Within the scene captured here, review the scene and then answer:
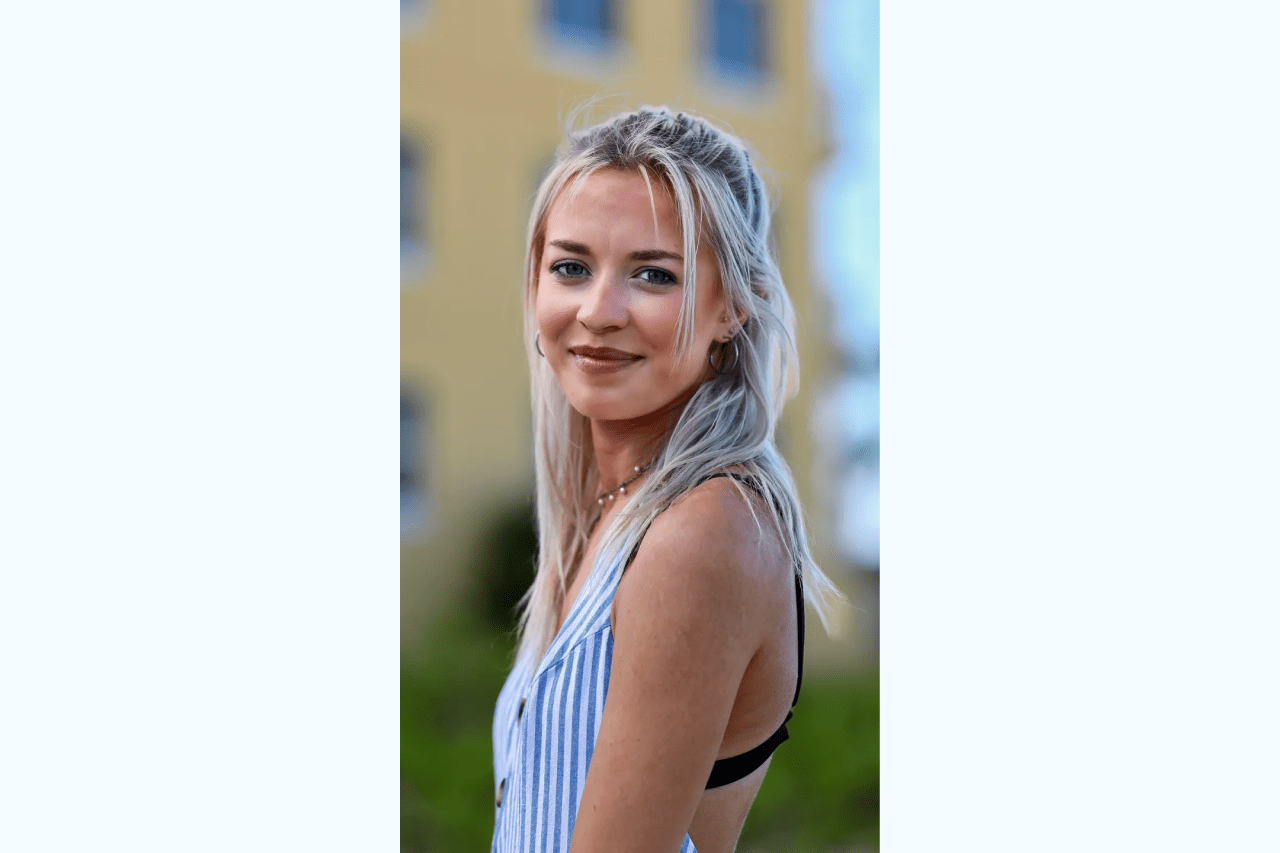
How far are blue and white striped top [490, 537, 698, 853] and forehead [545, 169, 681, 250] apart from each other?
1.93 feet

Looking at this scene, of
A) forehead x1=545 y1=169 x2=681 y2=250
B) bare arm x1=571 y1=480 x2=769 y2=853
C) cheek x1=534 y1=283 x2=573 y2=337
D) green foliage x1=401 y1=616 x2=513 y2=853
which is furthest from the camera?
green foliage x1=401 y1=616 x2=513 y2=853

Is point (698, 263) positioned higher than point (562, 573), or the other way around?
point (698, 263)

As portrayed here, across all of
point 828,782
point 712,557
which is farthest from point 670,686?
point 828,782

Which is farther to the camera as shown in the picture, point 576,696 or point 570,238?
point 570,238

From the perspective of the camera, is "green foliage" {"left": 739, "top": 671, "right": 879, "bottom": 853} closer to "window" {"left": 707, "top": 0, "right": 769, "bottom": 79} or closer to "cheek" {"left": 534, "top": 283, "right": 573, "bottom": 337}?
"cheek" {"left": 534, "top": 283, "right": 573, "bottom": 337}

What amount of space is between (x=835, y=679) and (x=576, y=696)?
2.58 feet

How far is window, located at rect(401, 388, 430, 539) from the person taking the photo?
270 cm

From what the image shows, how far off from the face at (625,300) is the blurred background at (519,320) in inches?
16.8

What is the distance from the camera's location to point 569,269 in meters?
2.17

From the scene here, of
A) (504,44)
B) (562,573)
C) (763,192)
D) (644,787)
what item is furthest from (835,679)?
(504,44)

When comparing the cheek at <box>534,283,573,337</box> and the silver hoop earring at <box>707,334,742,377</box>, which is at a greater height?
the cheek at <box>534,283,573,337</box>

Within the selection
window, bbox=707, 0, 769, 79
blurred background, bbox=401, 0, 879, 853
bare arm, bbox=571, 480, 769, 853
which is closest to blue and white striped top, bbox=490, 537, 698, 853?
bare arm, bbox=571, 480, 769, 853

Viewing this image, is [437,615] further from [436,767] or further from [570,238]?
[570,238]

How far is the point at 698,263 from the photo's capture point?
2084mm
